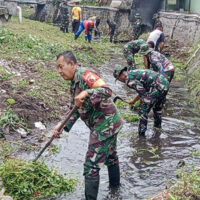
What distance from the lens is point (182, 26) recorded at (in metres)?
18.7

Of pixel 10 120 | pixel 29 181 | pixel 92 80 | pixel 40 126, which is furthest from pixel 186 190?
pixel 40 126

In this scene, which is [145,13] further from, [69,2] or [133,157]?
[133,157]

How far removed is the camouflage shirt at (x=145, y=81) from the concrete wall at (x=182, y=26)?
10.4 metres

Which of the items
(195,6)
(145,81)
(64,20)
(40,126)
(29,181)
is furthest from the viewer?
(64,20)

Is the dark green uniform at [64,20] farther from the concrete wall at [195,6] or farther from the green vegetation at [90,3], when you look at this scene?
the concrete wall at [195,6]

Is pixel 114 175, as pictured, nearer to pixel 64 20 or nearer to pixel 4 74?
pixel 4 74

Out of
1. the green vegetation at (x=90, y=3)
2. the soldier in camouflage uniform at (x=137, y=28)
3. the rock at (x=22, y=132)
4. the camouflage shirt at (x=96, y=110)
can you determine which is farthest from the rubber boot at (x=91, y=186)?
the green vegetation at (x=90, y=3)

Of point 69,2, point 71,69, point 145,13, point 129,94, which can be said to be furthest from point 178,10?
point 71,69

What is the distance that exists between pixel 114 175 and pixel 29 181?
1.05 metres

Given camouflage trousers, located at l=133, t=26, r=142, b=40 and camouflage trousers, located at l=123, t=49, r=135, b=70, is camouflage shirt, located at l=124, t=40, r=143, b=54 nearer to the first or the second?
camouflage trousers, located at l=123, t=49, r=135, b=70

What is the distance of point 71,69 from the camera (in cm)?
451

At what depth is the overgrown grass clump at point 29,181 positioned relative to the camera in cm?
489

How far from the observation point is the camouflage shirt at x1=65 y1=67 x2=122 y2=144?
443cm

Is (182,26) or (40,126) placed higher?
(182,26)
